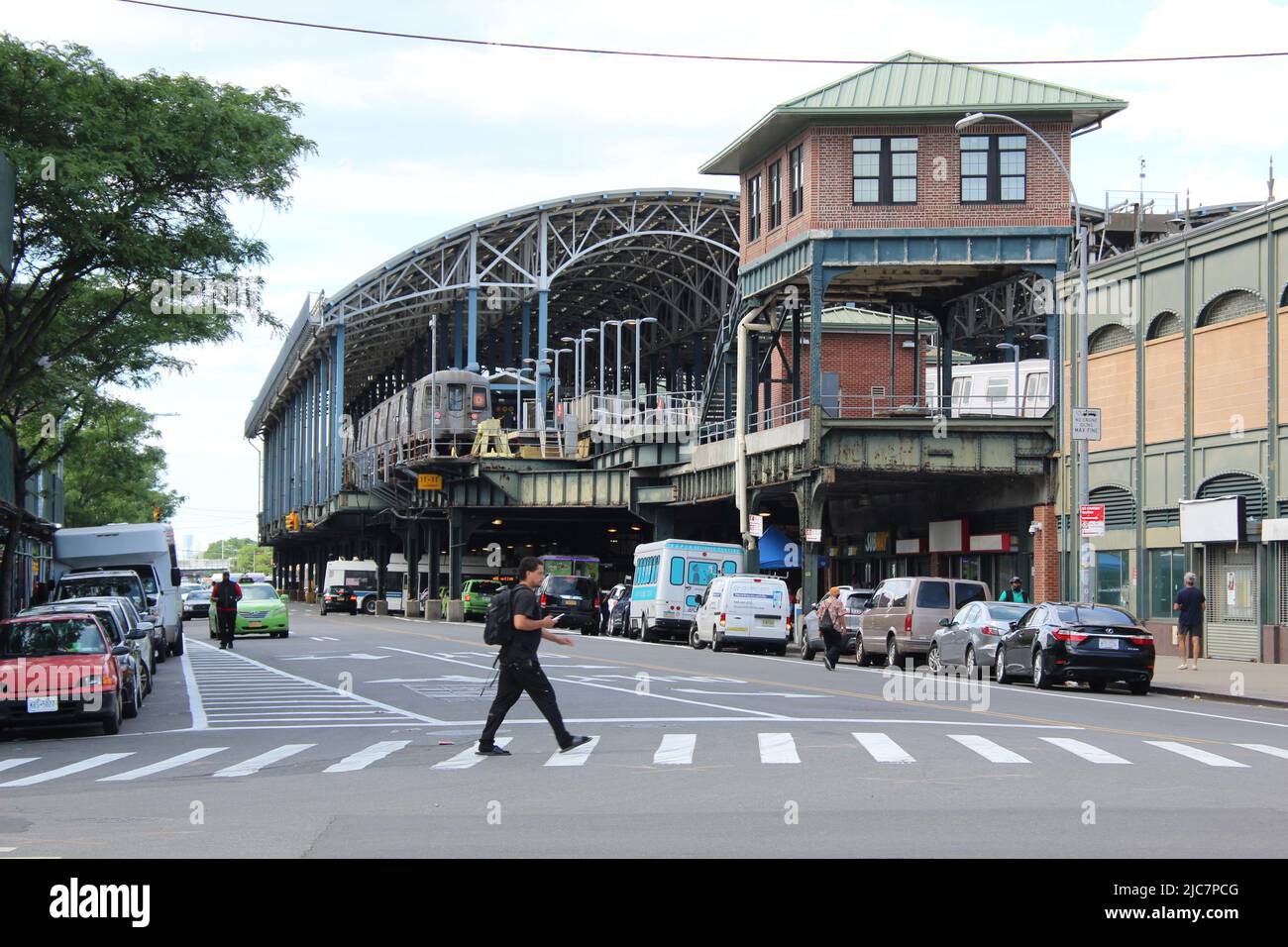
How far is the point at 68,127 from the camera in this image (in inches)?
898

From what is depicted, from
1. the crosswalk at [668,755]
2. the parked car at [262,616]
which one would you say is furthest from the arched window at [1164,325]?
the parked car at [262,616]

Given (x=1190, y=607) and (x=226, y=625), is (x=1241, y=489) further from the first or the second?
(x=226, y=625)

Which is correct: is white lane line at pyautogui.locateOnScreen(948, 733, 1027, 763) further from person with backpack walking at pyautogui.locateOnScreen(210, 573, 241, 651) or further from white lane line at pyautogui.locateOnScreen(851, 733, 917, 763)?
person with backpack walking at pyautogui.locateOnScreen(210, 573, 241, 651)

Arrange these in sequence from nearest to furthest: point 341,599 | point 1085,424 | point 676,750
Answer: point 676,750, point 1085,424, point 341,599

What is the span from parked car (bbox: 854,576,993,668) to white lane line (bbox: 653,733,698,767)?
16.6 m

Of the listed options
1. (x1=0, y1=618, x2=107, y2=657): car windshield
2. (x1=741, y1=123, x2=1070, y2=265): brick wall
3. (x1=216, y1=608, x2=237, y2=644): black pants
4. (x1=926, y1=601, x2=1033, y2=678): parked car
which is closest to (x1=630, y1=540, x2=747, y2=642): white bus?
(x1=741, y1=123, x2=1070, y2=265): brick wall

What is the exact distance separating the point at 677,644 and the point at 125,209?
27878 mm

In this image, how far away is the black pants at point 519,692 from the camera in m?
15.9

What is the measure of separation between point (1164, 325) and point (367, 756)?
28055 mm

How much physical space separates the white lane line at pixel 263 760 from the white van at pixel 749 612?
79.9ft

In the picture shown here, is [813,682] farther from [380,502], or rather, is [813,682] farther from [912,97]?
[380,502]

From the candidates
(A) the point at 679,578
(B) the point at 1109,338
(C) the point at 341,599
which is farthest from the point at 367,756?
(C) the point at 341,599

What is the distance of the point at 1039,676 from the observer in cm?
2769

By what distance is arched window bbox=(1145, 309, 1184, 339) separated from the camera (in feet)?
127
